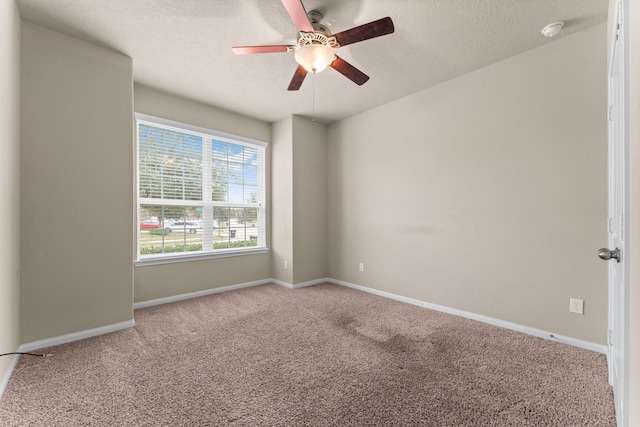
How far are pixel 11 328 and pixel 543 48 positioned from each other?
475cm

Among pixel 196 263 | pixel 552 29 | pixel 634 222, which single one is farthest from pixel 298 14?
pixel 196 263

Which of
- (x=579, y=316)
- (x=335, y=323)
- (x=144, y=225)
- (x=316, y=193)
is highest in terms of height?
(x=316, y=193)

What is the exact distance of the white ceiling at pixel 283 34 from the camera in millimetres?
2055

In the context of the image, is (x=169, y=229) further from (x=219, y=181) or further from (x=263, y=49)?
(x=263, y=49)

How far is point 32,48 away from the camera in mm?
2281

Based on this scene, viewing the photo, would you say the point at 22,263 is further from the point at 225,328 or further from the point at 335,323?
the point at 335,323

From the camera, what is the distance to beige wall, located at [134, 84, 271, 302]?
133 inches

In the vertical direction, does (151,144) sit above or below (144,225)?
above

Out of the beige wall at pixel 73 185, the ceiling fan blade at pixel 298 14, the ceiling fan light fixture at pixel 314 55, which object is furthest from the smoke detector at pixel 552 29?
the beige wall at pixel 73 185

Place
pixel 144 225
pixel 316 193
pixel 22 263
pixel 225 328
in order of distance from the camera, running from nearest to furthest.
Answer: pixel 22 263 < pixel 225 328 < pixel 144 225 < pixel 316 193

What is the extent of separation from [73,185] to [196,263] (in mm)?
1682

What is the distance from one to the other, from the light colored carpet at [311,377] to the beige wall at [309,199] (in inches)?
60.2

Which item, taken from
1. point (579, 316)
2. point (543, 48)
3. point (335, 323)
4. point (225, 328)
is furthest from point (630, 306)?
point (225, 328)

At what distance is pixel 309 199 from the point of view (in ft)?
14.6
